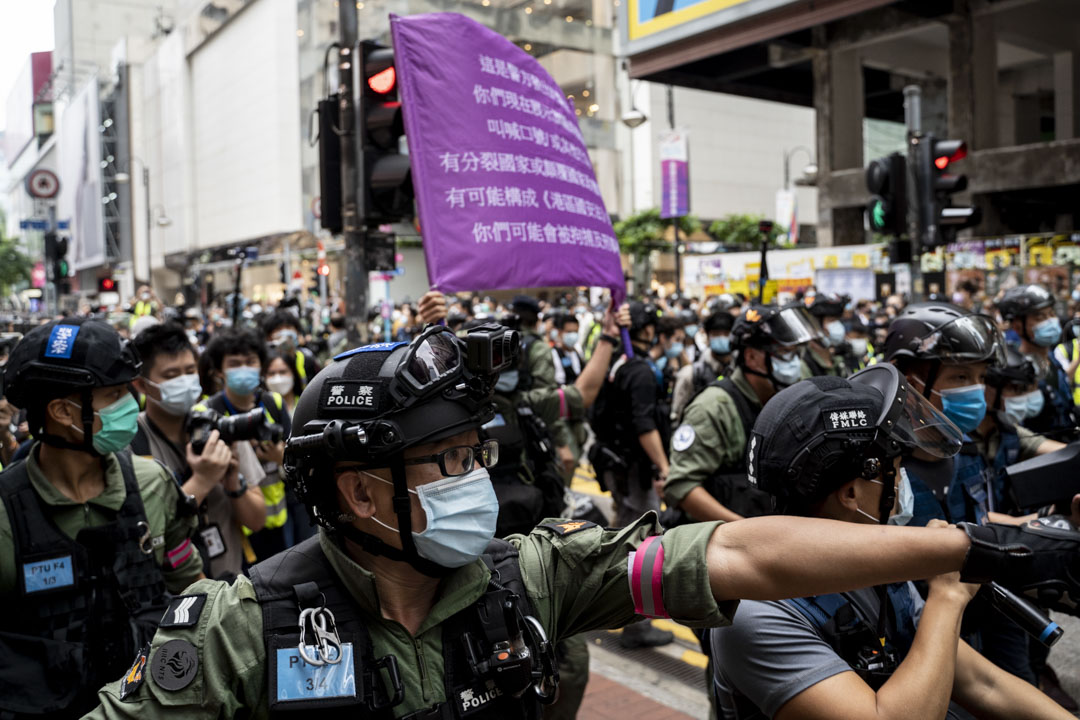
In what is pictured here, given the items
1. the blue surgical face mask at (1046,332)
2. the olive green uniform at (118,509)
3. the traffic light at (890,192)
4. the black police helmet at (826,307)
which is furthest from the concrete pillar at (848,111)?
the olive green uniform at (118,509)

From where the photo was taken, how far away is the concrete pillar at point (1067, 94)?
102 ft

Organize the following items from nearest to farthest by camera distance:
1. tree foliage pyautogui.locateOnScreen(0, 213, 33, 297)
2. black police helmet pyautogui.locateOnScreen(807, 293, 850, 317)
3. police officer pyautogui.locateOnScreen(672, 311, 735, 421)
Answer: police officer pyautogui.locateOnScreen(672, 311, 735, 421)
black police helmet pyautogui.locateOnScreen(807, 293, 850, 317)
tree foliage pyautogui.locateOnScreen(0, 213, 33, 297)

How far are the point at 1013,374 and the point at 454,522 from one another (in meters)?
4.34

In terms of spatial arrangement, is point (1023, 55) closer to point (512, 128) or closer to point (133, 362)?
point (512, 128)

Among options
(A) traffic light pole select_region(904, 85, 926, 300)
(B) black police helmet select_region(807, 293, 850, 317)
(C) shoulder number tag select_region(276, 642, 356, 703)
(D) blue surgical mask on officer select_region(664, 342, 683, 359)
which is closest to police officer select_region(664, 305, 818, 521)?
(C) shoulder number tag select_region(276, 642, 356, 703)

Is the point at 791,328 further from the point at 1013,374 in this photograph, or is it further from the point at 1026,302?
the point at 1026,302

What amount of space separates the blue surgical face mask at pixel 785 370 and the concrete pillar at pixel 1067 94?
104 feet

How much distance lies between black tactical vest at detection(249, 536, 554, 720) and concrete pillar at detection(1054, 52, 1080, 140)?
34.6 meters

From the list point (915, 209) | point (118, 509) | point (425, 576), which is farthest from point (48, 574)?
point (915, 209)

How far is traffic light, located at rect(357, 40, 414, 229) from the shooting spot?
561 cm

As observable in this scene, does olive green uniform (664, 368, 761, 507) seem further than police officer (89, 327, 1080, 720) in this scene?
Yes

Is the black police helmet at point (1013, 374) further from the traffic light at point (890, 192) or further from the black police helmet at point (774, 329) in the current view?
the traffic light at point (890, 192)

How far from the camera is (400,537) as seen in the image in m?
1.98

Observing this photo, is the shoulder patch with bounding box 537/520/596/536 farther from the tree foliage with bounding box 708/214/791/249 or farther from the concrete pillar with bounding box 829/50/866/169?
the tree foliage with bounding box 708/214/791/249
